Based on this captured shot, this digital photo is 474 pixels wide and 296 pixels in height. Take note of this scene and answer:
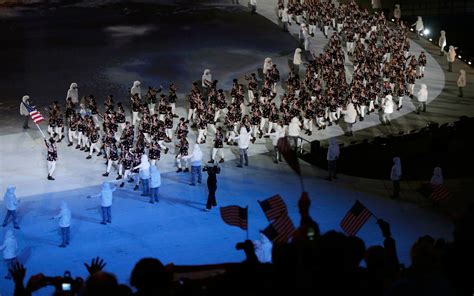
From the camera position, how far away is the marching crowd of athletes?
26.8m

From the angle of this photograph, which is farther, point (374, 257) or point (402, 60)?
point (402, 60)

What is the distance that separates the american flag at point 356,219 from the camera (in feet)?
56.3

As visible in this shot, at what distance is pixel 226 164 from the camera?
27344 millimetres

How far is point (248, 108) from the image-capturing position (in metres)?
32.9

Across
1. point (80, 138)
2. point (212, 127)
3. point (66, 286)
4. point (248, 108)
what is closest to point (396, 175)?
point (212, 127)

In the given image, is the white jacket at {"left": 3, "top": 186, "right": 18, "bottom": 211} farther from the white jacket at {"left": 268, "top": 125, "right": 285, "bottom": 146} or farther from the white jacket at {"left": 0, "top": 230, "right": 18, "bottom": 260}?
the white jacket at {"left": 268, "top": 125, "right": 285, "bottom": 146}

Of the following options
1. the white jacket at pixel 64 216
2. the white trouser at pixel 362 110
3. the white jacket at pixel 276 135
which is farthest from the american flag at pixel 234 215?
the white trouser at pixel 362 110

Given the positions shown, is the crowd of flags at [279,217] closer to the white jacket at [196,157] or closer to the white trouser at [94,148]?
the white jacket at [196,157]

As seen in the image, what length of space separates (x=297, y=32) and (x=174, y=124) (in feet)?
46.5

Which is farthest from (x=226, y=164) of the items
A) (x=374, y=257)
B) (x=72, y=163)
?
(x=374, y=257)

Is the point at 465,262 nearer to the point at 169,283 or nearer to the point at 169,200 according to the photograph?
the point at 169,283

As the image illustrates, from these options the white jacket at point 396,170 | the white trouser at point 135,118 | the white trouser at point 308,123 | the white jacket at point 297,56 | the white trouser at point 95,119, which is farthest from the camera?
the white jacket at point 297,56

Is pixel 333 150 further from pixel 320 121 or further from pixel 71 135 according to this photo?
pixel 71 135

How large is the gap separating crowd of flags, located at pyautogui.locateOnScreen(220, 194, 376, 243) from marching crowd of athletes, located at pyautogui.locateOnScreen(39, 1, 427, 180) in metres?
7.75
